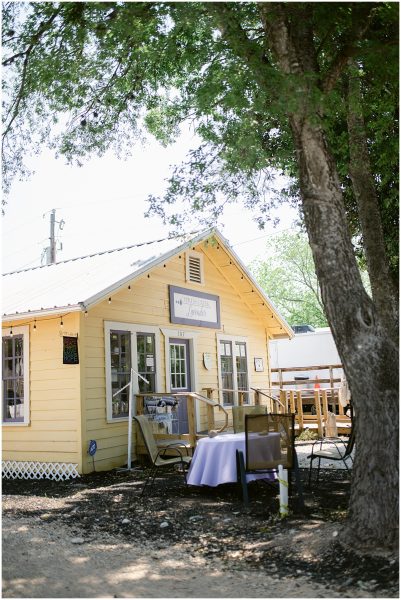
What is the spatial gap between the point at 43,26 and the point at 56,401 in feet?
18.5

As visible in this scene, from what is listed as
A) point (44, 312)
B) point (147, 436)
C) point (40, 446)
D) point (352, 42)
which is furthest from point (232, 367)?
point (352, 42)

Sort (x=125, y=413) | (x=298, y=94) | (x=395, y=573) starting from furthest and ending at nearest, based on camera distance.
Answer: (x=125, y=413)
(x=298, y=94)
(x=395, y=573)

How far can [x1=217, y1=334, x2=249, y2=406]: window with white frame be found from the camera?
45.7 feet

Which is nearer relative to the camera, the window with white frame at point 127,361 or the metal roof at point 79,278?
the metal roof at point 79,278

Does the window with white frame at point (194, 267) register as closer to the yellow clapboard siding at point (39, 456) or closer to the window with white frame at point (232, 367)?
the window with white frame at point (232, 367)

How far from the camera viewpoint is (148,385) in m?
11.1

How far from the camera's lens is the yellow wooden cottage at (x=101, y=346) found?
31.3 feet

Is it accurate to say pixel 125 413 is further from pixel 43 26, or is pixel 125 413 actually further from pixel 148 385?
pixel 43 26

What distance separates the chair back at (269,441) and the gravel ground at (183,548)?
0.51 meters

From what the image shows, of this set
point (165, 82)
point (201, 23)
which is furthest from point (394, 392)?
point (165, 82)

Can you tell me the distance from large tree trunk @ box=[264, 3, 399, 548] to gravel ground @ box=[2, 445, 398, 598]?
39 centimetres

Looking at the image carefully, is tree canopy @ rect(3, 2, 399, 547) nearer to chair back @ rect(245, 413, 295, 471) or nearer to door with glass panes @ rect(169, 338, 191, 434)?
chair back @ rect(245, 413, 295, 471)

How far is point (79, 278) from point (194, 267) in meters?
3.06

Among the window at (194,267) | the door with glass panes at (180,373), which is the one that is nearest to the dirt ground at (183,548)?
the door with glass panes at (180,373)
